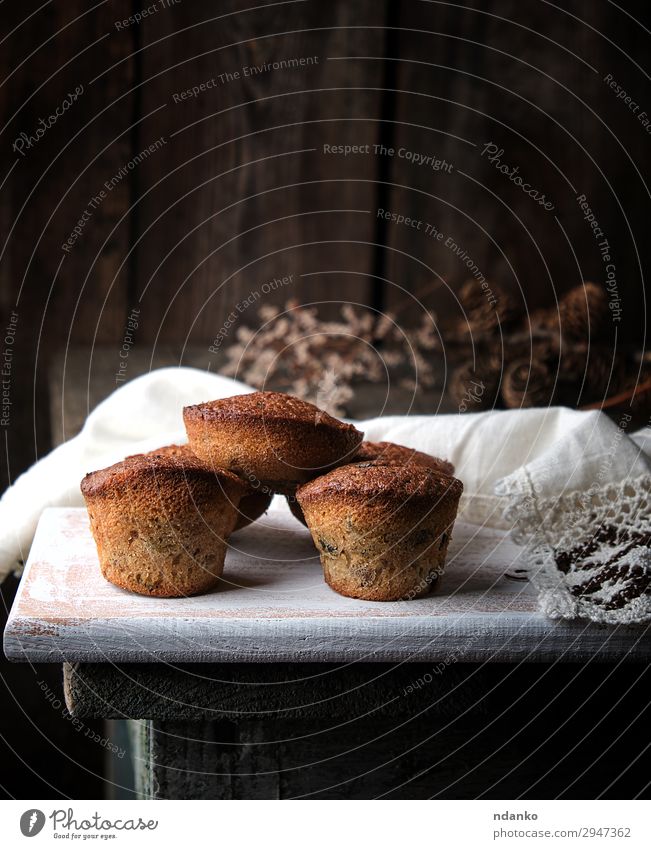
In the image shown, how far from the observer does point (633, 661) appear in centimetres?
91

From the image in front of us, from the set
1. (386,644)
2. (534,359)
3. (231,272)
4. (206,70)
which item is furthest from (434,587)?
(206,70)

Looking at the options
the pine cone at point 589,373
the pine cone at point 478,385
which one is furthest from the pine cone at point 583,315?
the pine cone at point 478,385

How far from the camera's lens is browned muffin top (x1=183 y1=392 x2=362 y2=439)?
3.09 ft

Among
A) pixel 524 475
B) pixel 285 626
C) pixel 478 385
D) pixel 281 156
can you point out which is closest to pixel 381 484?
pixel 285 626

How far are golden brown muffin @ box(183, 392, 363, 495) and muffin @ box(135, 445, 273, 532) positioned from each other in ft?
0.11

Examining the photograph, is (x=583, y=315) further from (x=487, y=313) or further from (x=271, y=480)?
(x=271, y=480)

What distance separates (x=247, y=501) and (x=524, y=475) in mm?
315

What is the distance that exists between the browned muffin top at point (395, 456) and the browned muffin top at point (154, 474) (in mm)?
131

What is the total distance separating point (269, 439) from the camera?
3.09 feet

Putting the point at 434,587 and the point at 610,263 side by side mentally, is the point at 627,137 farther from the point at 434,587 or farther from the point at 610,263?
the point at 434,587

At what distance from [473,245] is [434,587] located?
1.26m

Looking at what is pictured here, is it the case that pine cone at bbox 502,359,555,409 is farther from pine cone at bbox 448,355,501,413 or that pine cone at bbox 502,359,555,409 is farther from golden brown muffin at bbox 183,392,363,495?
golden brown muffin at bbox 183,392,363,495

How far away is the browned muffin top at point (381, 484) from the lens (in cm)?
91

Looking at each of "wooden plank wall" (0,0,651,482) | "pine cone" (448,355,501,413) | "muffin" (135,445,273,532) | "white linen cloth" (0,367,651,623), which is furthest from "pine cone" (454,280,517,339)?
"muffin" (135,445,273,532)
